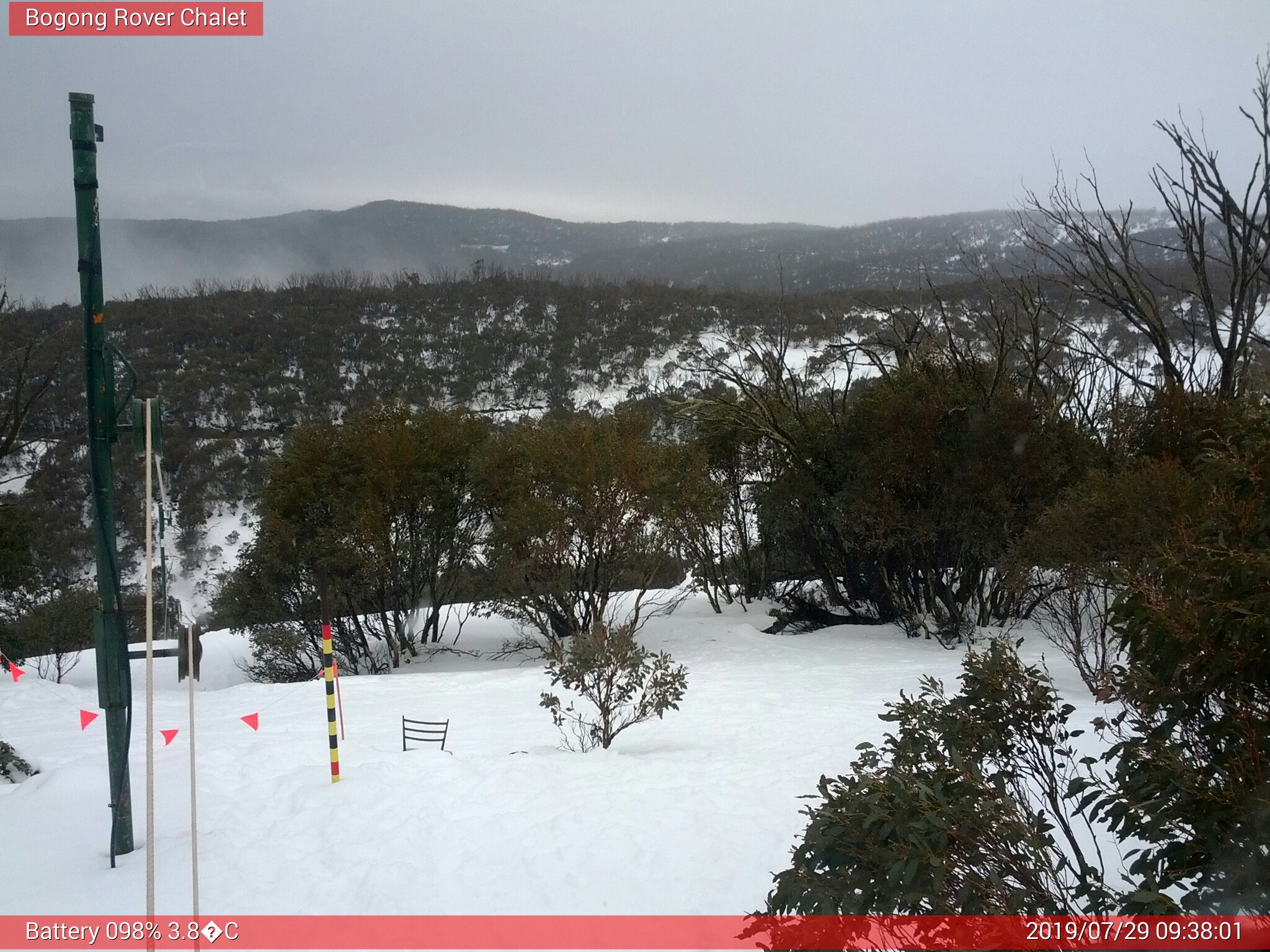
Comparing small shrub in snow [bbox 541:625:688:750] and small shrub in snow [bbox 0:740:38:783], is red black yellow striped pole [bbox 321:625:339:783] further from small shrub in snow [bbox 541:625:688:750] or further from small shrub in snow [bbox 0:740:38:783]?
small shrub in snow [bbox 0:740:38:783]

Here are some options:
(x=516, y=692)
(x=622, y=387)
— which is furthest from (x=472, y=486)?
(x=622, y=387)

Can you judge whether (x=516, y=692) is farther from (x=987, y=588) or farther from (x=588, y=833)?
(x=987, y=588)

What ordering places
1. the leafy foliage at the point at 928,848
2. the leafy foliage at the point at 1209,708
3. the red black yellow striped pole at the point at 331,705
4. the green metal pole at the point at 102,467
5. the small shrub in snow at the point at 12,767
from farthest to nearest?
the small shrub in snow at the point at 12,767
the red black yellow striped pole at the point at 331,705
the green metal pole at the point at 102,467
the leafy foliage at the point at 928,848
the leafy foliage at the point at 1209,708

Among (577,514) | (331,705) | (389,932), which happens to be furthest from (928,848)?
(577,514)

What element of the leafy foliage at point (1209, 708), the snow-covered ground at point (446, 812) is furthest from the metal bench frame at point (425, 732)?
the leafy foliage at point (1209, 708)

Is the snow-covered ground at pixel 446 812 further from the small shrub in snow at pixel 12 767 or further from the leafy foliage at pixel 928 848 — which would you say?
the leafy foliage at pixel 928 848

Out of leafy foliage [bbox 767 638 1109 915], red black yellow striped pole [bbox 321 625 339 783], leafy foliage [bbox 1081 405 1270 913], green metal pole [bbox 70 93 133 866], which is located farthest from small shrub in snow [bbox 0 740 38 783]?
leafy foliage [bbox 1081 405 1270 913]
